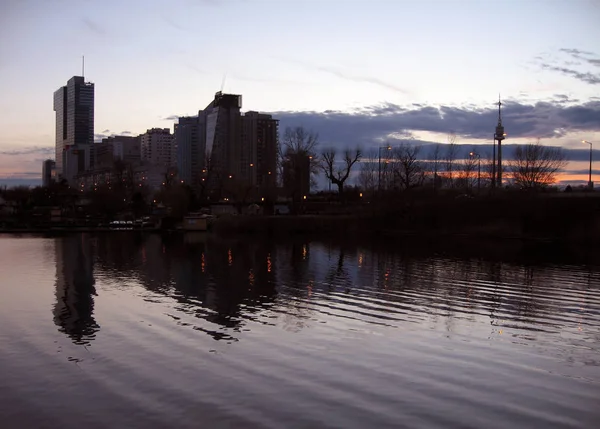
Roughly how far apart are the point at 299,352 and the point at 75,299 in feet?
37.1

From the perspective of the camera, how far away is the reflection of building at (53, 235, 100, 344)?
1652cm

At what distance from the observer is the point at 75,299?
22.0 metres

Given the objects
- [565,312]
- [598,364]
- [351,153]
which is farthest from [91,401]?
[351,153]

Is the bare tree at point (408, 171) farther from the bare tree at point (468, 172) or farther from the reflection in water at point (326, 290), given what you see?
the reflection in water at point (326, 290)

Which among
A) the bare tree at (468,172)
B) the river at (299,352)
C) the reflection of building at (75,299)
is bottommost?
the reflection of building at (75,299)

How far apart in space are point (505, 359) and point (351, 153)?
274 feet

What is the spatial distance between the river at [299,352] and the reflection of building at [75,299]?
121 mm

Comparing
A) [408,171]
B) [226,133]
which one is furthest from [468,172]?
[226,133]

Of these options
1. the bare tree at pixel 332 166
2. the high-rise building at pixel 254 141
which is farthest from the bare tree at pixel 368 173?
the high-rise building at pixel 254 141

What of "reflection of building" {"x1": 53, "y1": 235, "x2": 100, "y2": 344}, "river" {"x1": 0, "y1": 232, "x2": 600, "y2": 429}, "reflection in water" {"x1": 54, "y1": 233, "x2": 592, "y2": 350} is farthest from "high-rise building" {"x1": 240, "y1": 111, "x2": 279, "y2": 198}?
"river" {"x1": 0, "y1": 232, "x2": 600, "y2": 429}

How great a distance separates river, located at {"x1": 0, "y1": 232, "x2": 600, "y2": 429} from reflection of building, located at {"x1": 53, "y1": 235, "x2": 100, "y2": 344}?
0.12 metres

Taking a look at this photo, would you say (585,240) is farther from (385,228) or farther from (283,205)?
(283,205)

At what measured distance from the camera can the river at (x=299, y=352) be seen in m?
10.1

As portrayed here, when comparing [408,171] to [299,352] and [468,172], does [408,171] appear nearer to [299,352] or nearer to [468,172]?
[468,172]
